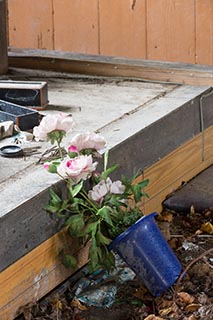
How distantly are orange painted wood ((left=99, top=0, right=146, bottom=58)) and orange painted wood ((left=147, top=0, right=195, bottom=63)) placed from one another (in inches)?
1.6

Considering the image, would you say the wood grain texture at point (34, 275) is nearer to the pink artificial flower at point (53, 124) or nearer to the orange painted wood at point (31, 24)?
the pink artificial flower at point (53, 124)

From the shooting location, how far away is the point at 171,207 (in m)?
3.38

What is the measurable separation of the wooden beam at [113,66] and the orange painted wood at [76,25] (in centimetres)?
37

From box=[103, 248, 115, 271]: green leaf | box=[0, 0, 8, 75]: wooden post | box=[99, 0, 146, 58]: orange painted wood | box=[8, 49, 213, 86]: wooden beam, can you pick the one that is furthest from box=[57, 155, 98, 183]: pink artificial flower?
box=[99, 0, 146, 58]: orange painted wood

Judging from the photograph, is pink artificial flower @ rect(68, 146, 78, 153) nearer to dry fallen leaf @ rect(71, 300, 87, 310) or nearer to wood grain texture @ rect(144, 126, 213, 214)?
dry fallen leaf @ rect(71, 300, 87, 310)

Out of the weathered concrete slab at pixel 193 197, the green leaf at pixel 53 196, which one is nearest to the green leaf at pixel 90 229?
the green leaf at pixel 53 196

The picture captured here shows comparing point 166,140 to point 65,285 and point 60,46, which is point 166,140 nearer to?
point 65,285

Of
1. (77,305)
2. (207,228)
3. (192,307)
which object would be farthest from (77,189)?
(207,228)

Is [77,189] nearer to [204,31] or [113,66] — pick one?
[113,66]

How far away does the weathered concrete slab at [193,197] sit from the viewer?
3340mm

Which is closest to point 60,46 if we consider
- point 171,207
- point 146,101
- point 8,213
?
point 146,101

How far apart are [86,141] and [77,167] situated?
3.7 inches

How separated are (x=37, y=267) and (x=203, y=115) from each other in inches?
48.3

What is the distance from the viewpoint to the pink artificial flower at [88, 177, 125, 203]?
2.72 m
